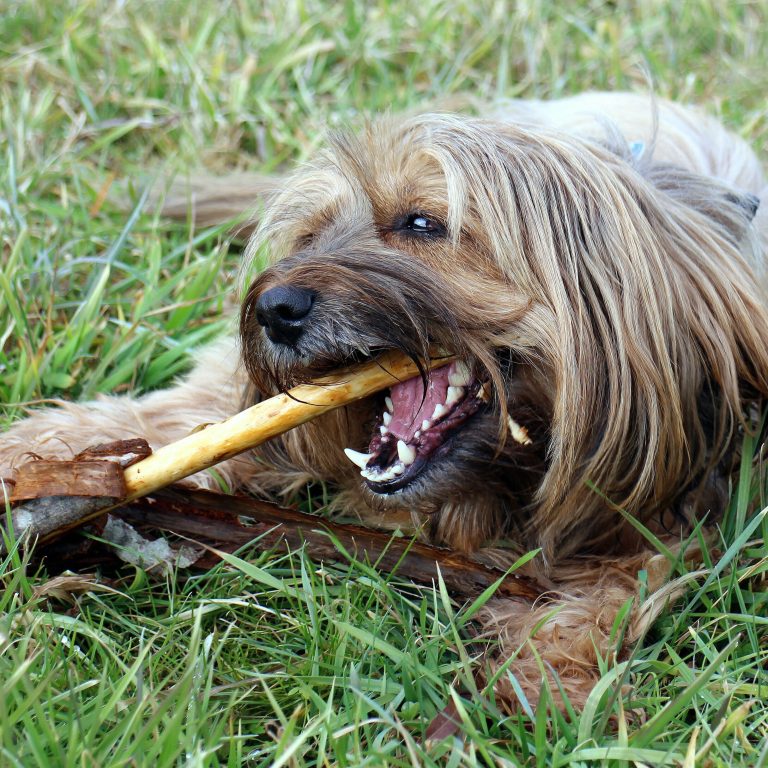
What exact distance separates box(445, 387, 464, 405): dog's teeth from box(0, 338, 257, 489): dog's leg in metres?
0.65

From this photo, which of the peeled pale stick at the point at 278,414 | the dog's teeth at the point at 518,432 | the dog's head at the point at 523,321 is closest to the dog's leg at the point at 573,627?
the dog's head at the point at 523,321

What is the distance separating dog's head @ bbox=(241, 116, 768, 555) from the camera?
2459 millimetres

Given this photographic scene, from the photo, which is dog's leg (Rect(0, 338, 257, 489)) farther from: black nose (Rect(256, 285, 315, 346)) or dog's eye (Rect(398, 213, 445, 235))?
dog's eye (Rect(398, 213, 445, 235))

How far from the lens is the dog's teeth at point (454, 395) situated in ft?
8.68

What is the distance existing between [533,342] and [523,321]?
0.18 ft

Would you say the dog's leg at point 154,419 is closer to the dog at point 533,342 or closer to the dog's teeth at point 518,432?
the dog at point 533,342

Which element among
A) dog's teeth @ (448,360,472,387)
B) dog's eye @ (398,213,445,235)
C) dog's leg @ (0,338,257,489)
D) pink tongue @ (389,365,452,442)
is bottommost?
dog's leg @ (0,338,257,489)

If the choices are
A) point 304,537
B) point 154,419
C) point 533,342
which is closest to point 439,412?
point 533,342

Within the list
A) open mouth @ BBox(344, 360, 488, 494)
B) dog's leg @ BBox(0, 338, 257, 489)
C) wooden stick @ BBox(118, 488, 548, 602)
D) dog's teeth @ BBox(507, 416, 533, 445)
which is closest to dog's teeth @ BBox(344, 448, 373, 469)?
open mouth @ BBox(344, 360, 488, 494)

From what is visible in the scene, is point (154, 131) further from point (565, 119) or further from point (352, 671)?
point (352, 671)

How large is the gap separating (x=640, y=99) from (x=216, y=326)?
198 cm

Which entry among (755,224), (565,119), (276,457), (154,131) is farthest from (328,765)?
(154,131)

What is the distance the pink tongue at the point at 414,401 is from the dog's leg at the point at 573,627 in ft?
1.54

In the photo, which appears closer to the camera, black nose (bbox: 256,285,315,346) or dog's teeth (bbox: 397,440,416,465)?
black nose (bbox: 256,285,315,346)
